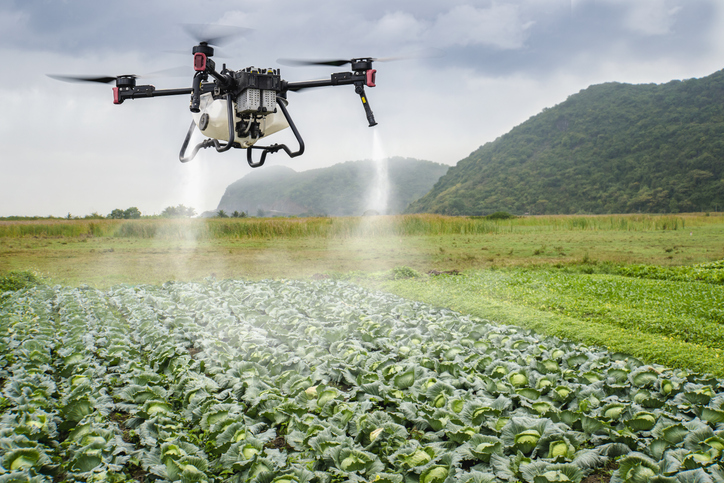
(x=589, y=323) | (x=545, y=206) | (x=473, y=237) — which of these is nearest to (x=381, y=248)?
(x=473, y=237)

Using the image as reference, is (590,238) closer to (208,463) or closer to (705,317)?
(705,317)

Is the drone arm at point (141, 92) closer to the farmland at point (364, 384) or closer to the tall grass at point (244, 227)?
the farmland at point (364, 384)

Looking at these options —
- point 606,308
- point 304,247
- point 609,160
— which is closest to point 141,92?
point 606,308

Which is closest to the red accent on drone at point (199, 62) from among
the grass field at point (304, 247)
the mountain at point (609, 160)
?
the grass field at point (304, 247)

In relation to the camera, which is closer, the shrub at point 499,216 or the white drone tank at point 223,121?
the white drone tank at point 223,121

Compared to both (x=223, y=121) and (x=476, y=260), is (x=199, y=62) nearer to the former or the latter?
(x=223, y=121)

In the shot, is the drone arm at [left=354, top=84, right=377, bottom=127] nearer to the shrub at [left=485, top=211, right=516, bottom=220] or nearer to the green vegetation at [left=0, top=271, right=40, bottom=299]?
the green vegetation at [left=0, top=271, right=40, bottom=299]

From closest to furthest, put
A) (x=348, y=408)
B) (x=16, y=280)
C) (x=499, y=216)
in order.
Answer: (x=348, y=408)
(x=16, y=280)
(x=499, y=216)

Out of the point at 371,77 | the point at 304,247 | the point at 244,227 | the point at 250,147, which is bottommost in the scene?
the point at 304,247
